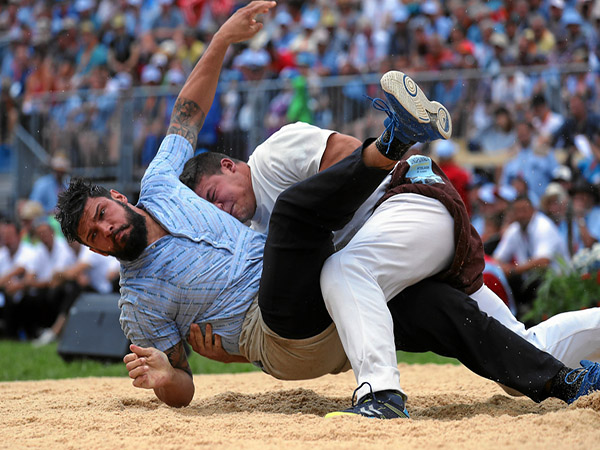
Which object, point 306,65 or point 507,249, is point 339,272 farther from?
point 306,65

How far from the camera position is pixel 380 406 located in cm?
313

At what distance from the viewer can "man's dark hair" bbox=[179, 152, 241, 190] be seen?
4.29m

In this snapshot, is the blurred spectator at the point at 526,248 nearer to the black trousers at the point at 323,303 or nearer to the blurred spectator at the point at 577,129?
the blurred spectator at the point at 577,129

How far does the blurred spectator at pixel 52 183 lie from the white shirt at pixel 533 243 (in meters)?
6.49

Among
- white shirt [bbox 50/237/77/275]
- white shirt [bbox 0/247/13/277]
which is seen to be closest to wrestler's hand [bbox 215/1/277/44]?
white shirt [bbox 50/237/77/275]

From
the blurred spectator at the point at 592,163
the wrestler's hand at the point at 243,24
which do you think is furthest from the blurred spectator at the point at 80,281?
the wrestler's hand at the point at 243,24

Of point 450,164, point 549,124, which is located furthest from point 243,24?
point 549,124

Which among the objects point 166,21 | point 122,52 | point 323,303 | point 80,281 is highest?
point 166,21

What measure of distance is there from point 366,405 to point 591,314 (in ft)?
4.43

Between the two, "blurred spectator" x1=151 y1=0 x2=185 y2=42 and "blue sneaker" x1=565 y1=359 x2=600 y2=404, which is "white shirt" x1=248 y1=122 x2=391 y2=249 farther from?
"blurred spectator" x1=151 y1=0 x2=185 y2=42

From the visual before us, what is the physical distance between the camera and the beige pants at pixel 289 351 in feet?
11.8

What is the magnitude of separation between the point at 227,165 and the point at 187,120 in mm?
480

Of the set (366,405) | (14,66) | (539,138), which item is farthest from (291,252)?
(14,66)

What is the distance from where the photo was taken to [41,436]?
3164 mm
